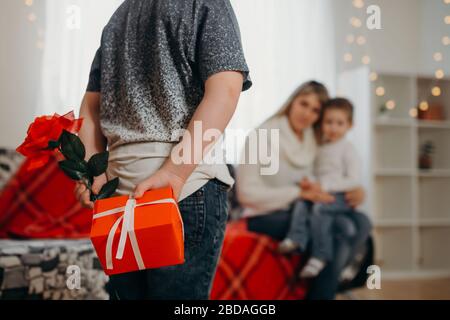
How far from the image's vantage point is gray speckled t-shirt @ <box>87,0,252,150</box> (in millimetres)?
619

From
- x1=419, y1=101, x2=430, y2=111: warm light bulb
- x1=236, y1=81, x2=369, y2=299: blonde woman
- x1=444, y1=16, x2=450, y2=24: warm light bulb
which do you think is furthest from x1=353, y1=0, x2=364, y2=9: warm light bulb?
x1=419, y1=101, x2=430, y2=111: warm light bulb

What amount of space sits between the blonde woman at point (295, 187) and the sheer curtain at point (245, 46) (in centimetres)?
37

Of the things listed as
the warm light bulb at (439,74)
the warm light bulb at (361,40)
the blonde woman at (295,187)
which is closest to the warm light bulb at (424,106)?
the warm light bulb at (439,74)

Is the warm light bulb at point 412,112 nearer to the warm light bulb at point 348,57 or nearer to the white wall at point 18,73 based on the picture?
the warm light bulb at point 348,57

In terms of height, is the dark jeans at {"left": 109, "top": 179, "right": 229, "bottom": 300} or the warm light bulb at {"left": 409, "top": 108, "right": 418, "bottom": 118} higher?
the warm light bulb at {"left": 409, "top": 108, "right": 418, "bottom": 118}

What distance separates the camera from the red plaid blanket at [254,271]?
61.8 inches

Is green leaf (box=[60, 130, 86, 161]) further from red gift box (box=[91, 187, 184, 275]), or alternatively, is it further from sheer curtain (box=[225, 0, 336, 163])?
sheer curtain (box=[225, 0, 336, 163])

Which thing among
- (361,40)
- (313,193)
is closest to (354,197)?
(313,193)

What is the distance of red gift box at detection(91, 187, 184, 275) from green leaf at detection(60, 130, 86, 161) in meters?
0.10

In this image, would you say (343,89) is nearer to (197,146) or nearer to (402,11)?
(402,11)

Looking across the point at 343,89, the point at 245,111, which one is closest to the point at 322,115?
the point at 343,89

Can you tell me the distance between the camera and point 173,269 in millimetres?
628

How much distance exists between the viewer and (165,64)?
2.03 ft

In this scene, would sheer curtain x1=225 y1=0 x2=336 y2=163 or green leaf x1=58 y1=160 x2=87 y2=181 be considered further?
sheer curtain x1=225 y1=0 x2=336 y2=163
